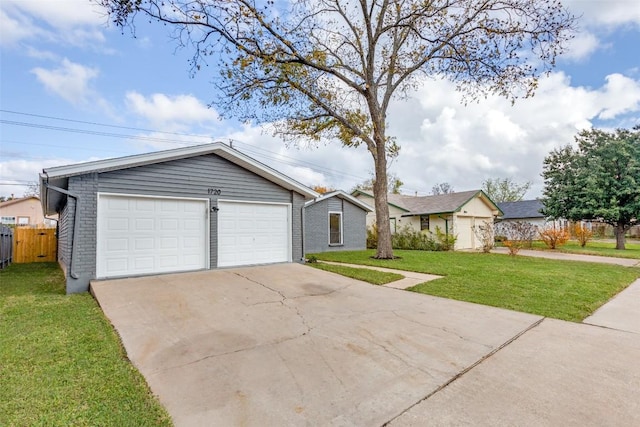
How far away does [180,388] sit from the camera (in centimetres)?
287

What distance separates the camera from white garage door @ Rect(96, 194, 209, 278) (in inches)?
283

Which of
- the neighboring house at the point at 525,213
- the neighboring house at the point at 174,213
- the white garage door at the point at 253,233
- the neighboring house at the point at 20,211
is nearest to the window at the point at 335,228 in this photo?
the neighboring house at the point at 174,213

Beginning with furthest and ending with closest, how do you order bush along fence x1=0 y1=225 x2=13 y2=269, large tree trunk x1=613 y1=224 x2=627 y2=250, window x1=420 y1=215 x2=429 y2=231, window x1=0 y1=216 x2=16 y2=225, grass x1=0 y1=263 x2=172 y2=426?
window x1=0 y1=216 x2=16 y2=225 → window x1=420 y1=215 x2=429 y2=231 → large tree trunk x1=613 y1=224 x2=627 y2=250 → bush along fence x1=0 y1=225 x2=13 y2=269 → grass x1=0 y1=263 x2=172 y2=426

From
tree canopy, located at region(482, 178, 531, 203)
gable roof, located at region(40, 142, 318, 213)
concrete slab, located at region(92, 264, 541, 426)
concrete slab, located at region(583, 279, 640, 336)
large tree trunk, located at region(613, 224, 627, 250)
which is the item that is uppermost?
tree canopy, located at region(482, 178, 531, 203)

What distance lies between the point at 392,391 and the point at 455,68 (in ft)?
38.5

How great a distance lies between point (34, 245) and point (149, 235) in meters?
10.8

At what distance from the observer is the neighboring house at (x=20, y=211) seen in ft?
110

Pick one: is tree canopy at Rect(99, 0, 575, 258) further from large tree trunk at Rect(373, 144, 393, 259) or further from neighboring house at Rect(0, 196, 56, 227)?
neighboring house at Rect(0, 196, 56, 227)

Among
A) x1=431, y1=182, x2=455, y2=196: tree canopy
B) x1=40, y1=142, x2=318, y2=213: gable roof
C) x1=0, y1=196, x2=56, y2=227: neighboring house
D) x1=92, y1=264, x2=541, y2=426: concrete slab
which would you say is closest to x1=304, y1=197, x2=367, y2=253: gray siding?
x1=40, y1=142, x2=318, y2=213: gable roof

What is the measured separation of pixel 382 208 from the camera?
1218cm

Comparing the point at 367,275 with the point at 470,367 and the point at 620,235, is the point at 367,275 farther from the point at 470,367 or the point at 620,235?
the point at 620,235

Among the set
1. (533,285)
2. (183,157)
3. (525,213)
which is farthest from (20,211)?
(525,213)

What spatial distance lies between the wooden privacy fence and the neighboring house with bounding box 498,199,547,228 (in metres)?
34.5

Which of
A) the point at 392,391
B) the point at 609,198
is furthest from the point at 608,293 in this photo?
the point at 609,198
